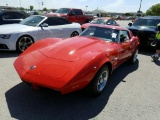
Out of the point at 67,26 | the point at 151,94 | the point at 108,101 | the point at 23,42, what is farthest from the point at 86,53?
the point at 67,26

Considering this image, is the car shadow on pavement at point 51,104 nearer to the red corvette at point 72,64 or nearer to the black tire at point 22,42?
the red corvette at point 72,64

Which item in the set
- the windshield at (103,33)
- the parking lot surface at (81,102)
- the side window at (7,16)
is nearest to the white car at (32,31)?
the parking lot surface at (81,102)

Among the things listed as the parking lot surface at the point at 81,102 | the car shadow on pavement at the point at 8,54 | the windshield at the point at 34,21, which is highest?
the windshield at the point at 34,21

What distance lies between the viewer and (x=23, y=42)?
23.7 feet

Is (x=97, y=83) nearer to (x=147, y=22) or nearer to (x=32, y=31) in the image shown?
(x=32, y=31)

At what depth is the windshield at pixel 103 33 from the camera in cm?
526

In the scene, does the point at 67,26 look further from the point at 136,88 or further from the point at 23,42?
the point at 136,88

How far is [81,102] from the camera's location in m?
3.82

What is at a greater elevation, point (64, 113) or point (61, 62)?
point (61, 62)

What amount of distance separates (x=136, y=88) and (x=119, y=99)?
33.8 inches

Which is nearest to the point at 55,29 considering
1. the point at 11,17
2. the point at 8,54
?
the point at 8,54

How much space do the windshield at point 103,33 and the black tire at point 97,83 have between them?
134 centimetres

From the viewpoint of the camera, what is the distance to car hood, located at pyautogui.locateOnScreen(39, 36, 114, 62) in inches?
154

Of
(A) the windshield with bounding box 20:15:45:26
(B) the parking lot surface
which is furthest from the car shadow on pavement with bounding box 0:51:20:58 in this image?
(B) the parking lot surface
